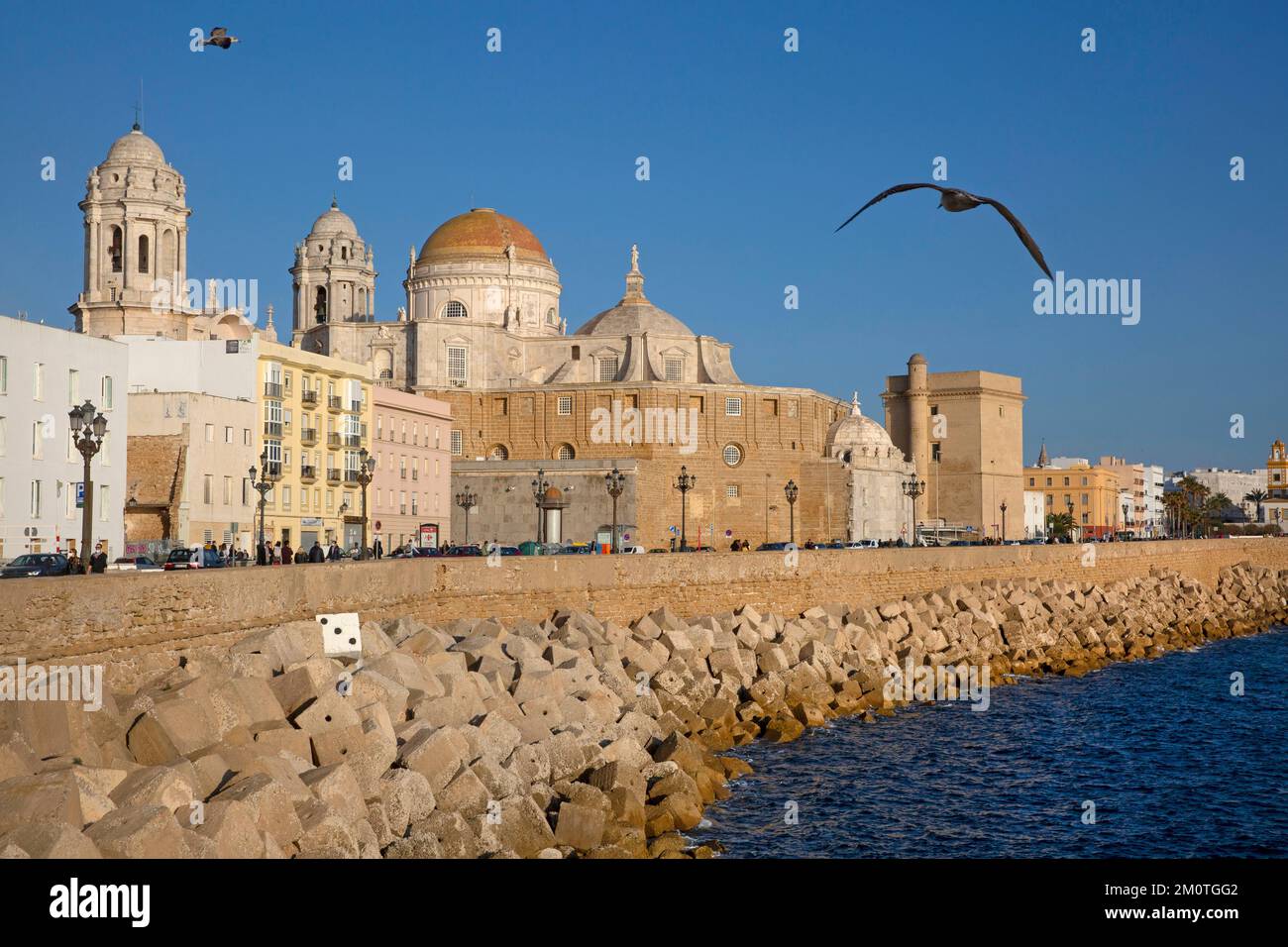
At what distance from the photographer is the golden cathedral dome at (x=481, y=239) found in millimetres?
80062

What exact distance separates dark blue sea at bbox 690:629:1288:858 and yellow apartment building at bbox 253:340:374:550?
24875 millimetres

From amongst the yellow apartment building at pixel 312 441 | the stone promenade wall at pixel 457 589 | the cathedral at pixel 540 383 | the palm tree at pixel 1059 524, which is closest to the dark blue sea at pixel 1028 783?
the stone promenade wall at pixel 457 589

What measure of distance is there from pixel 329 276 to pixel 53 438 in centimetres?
4694


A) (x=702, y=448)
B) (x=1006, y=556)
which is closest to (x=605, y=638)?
(x=1006, y=556)

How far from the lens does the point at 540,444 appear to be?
7400 centimetres

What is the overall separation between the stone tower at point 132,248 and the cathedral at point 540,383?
0.09 metres

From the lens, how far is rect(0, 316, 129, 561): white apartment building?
31.8 m

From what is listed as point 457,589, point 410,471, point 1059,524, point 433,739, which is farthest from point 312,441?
point 1059,524

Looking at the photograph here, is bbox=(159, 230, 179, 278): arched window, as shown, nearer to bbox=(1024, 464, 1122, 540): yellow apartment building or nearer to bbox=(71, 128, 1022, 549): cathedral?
bbox=(71, 128, 1022, 549): cathedral

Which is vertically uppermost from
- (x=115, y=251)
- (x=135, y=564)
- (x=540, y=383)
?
(x=115, y=251)

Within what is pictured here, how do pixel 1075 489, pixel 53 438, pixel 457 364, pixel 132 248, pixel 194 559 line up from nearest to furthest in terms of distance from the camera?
pixel 194 559 → pixel 53 438 → pixel 132 248 → pixel 457 364 → pixel 1075 489

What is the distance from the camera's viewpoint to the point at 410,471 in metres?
58.9

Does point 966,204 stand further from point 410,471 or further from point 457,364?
point 457,364

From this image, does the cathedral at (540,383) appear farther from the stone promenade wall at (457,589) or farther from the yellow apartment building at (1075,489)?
the yellow apartment building at (1075,489)
